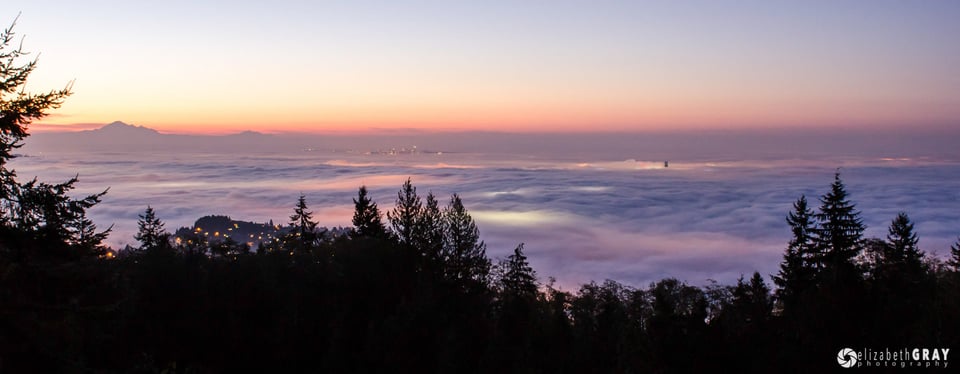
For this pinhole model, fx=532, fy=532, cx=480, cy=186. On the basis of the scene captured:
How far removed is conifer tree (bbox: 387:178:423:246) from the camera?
3916 cm

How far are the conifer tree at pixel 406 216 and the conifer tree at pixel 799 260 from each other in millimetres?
24456

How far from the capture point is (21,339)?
7410 mm

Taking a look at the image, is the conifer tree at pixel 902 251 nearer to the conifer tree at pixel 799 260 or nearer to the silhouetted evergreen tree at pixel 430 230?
the conifer tree at pixel 799 260

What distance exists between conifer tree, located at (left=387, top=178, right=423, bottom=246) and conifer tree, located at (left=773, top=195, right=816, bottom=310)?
24.5 meters

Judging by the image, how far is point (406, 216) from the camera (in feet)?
130

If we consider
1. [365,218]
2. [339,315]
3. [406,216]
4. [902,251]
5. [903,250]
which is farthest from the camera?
[365,218]

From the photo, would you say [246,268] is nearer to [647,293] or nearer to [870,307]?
[870,307]

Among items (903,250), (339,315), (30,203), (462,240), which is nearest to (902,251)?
(903,250)

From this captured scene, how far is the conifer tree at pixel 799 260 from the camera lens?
106ft

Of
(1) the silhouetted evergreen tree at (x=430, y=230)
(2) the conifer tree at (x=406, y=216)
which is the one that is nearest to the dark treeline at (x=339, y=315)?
(1) the silhouetted evergreen tree at (x=430, y=230)

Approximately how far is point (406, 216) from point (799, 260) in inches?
1039

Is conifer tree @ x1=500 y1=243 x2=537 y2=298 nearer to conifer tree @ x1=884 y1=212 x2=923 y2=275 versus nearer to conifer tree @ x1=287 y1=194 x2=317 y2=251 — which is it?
conifer tree @ x1=287 y1=194 x2=317 y2=251

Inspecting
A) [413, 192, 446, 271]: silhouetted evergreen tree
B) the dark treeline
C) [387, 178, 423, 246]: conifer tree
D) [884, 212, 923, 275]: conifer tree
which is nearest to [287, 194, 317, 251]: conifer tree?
[387, 178, 423, 246]: conifer tree

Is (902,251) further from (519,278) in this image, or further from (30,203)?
(30,203)
